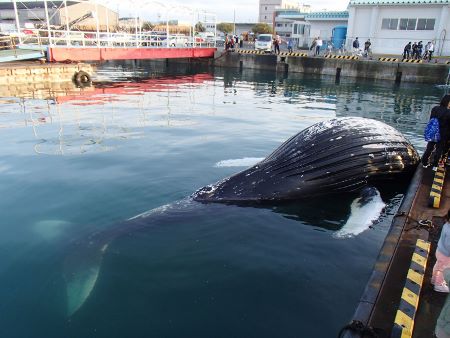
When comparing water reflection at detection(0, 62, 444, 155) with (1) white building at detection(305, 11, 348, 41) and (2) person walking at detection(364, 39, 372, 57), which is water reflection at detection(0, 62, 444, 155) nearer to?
(2) person walking at detection(364, 39, 372, 57)

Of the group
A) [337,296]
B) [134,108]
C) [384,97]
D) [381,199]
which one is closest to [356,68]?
[384,97]

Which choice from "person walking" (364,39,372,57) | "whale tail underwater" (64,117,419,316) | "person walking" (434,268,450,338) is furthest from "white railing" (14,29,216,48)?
"person walking" (434,268,450,338)

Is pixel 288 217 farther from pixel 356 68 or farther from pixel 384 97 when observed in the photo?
pixel 356 68

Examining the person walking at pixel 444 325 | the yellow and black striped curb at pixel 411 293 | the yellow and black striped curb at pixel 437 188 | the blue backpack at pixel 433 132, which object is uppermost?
the blue backpack at pixel 433 132

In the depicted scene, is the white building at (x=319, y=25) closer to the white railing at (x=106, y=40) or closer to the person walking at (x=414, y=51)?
the person walking at (x=414, y=51)

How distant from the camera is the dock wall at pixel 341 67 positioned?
32469mm

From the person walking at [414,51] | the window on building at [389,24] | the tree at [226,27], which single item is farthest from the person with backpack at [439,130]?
the tree at [226,27]

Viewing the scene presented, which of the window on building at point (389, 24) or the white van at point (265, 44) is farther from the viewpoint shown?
the white van at point (265, 44)

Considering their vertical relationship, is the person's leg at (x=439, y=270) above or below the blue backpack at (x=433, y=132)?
below

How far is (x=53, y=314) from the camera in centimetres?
488

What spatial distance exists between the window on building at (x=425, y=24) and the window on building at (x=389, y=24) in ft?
6.78

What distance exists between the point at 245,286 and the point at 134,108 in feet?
47.9

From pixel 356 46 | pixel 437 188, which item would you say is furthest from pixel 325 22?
pixel 437 188

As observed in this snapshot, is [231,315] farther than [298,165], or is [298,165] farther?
[298,165]
